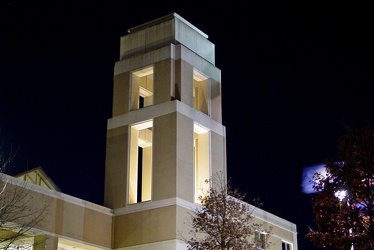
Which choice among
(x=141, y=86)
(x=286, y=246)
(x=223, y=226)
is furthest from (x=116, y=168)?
(x=286, y=246)

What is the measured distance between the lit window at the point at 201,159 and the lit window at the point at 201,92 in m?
1.52

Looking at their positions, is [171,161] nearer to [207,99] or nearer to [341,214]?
[207,99]

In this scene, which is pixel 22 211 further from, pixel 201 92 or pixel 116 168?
pixel 201 92

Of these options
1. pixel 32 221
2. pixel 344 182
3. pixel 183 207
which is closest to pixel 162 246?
pixel 183 207

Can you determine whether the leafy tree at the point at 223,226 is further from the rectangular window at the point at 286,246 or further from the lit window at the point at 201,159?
the rectangular window at the point at 286,246

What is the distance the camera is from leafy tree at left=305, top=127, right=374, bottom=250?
75.0 ft

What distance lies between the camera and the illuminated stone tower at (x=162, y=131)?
1586 inches

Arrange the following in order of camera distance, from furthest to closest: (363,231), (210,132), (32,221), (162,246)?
(210,132) < (162,246) < (32,221) < (363,231)

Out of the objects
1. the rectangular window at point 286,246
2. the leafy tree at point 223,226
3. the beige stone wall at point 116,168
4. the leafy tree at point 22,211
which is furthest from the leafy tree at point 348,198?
the rectangular window at point 286,246

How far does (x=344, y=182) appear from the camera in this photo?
921 inches

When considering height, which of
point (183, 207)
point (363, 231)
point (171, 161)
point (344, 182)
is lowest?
point (363, 231)

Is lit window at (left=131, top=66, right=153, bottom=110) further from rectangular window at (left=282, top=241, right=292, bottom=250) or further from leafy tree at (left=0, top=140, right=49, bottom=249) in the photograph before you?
rectangular window at (left=282, top=241, right=292, bottom=250)

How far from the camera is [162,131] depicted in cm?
4194

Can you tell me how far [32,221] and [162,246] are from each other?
28.0 feet
